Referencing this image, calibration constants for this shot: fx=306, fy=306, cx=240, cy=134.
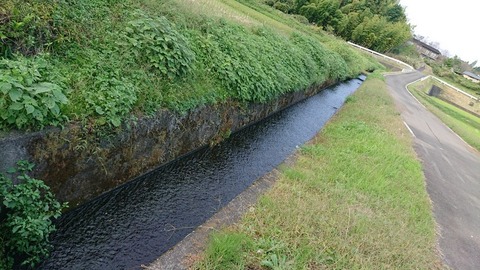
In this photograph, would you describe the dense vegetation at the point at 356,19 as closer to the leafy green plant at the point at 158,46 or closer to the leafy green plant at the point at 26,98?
the leafy green plant at the point at 158,46

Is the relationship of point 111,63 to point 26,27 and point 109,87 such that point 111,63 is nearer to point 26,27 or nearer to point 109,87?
point 109,87

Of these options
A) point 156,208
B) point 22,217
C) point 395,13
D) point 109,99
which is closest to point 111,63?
point 109,99

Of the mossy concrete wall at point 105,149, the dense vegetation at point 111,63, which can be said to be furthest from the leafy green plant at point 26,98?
the mossy concrete wall at point 105,149

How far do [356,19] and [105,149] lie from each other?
65.1 m

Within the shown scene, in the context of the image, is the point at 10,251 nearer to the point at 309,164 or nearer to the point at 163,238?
the point at 163,238

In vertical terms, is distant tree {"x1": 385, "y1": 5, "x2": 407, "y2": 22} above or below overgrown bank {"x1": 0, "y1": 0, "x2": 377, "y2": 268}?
above

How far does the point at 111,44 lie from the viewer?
6.02 m

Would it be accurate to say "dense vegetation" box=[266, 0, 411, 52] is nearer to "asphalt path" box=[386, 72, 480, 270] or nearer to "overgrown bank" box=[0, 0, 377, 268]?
"asphalt path" box=[386, 72, 480, 270]

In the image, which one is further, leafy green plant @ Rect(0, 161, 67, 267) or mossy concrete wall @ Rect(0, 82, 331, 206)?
mossy concrete wall @ Rect(0, 82, 331, 206)

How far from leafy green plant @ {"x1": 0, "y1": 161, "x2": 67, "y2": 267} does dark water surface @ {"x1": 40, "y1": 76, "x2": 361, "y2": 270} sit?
1.12 ft

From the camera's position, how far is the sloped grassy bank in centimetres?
393

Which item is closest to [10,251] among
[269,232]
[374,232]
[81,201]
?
[81,201]

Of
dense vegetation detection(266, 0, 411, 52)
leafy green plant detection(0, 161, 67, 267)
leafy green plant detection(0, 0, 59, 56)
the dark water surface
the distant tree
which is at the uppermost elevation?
the distant tree

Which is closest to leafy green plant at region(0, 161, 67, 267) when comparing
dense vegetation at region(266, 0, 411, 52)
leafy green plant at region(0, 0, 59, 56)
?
leafy green plant at region(0, 0, 59, 56)
